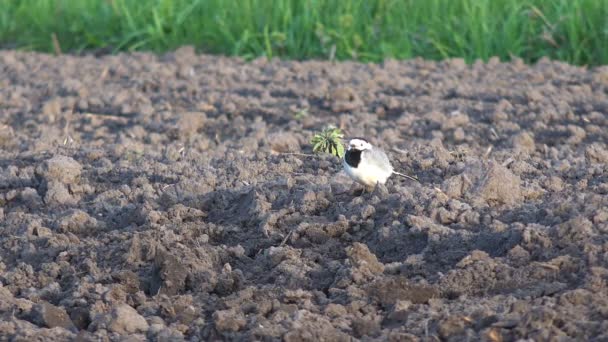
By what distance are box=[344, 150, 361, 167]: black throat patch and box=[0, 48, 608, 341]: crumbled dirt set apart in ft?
0.54

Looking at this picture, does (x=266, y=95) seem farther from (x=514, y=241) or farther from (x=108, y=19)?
(x=514, y=241)

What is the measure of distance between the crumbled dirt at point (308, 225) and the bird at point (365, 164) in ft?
0.30

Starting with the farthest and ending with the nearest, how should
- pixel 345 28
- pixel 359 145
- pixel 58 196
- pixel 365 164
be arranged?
pixel 345 28
pixel 58 196
pixel 359 145
pixel 365 164

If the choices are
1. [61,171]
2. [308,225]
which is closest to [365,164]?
[308,225]

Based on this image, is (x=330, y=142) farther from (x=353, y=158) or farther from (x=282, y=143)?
(x=282, y=143)

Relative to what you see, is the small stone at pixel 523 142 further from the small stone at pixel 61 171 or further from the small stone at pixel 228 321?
the small stone at pixel 228 321

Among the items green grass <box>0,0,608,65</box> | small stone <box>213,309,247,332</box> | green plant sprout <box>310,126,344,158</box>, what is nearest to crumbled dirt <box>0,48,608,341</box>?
small stone <box>213,309,247,332</box>

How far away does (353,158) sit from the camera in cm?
525

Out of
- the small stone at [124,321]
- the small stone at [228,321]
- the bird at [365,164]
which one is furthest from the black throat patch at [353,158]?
the small stone at [124,321]

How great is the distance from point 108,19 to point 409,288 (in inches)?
290

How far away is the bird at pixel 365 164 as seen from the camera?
521cm

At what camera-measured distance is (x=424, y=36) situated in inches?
384

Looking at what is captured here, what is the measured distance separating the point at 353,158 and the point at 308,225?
0.50 meters

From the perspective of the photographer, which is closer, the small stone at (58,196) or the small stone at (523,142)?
the small stone at (58,196)
